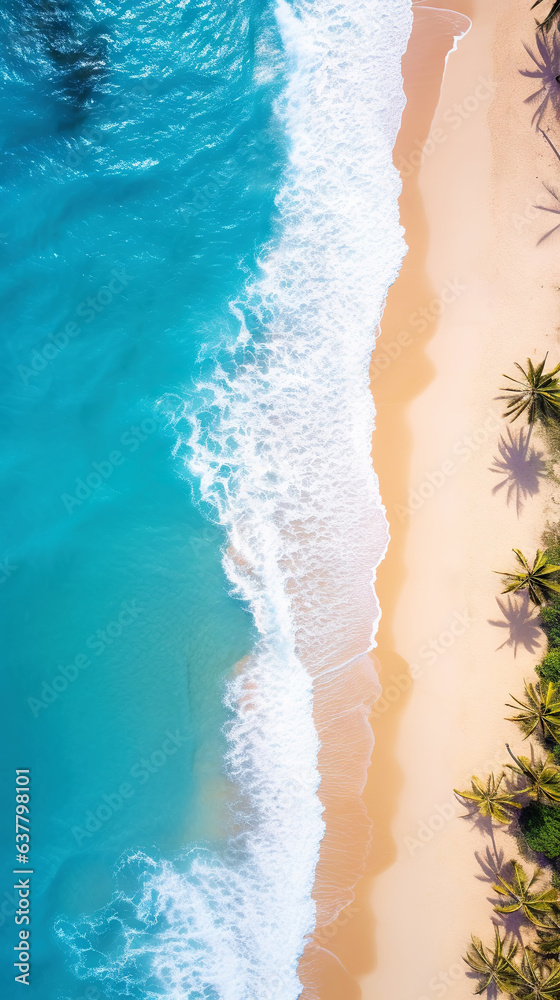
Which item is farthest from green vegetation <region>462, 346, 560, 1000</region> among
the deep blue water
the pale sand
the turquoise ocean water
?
the deep blue water

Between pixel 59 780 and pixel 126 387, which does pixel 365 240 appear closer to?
pixel 126 387

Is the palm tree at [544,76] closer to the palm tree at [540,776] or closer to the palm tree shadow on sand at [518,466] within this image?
the palm tree shadow on sand at [518,466]

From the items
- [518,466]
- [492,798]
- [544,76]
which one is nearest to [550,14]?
[544,76]

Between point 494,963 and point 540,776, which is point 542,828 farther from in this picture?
point 494,963

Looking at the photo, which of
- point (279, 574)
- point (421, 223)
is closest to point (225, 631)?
point (279, 574)

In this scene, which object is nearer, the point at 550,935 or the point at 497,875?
the point at 550,935

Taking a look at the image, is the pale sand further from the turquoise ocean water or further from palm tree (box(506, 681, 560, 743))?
the turquoise ocean water
